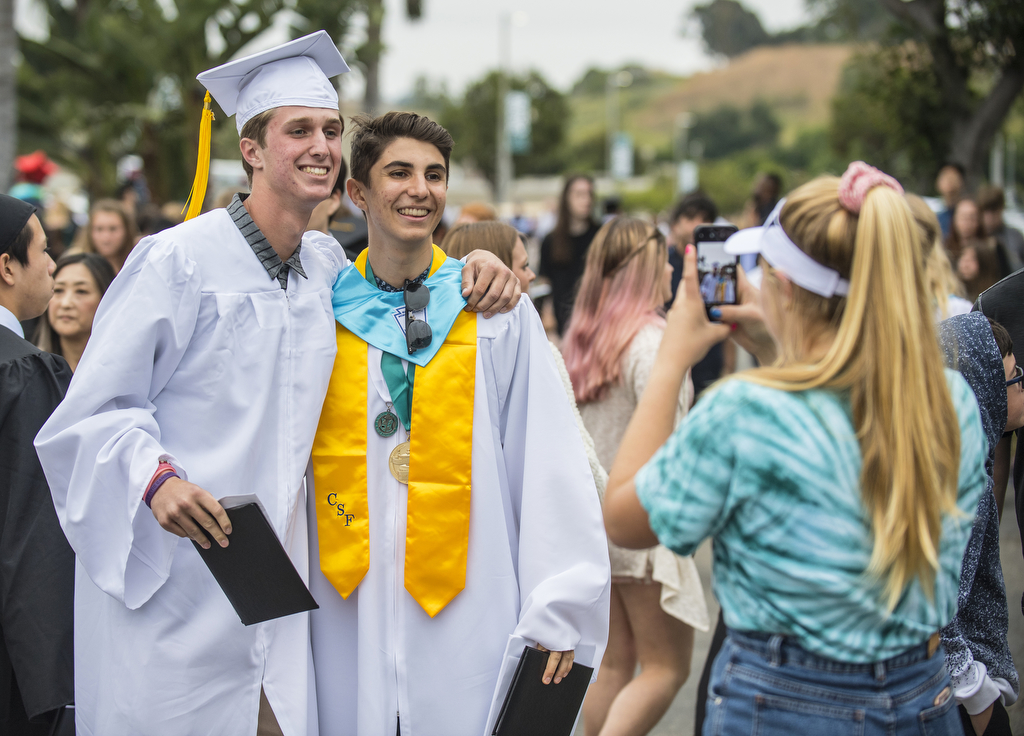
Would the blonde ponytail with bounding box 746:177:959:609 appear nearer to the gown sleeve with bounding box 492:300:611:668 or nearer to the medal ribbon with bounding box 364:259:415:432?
the gown sleeve with bounding box 492:300:611:668

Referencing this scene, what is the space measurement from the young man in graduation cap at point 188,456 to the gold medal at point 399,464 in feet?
0.74

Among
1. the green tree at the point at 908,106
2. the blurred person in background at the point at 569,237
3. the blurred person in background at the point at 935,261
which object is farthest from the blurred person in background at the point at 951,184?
the blurred person in background at the point at 935,261

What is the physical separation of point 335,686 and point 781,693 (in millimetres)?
1296

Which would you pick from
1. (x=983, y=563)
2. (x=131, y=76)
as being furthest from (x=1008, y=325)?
(x=131, y=76)

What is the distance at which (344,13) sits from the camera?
1731 cm

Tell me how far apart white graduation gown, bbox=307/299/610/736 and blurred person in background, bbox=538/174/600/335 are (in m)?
4.86

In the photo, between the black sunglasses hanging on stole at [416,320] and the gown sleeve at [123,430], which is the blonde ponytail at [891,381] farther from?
the gown sleeve at [123,430]

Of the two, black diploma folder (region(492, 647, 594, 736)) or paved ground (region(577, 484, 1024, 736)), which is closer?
black diploma folder (region(492, 647, 594, 736))

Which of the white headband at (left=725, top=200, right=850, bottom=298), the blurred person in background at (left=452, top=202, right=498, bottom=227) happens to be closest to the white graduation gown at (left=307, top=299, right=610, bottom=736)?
the white headband at (left=725, top=200, right=850, bottom=298)

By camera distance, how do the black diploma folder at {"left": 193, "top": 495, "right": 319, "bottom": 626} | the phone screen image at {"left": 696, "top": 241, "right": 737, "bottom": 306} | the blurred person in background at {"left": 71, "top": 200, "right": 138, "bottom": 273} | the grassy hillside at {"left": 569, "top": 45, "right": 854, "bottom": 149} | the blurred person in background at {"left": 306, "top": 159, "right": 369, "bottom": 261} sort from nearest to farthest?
the phone screen image at {"left": 696, "top": 241, "right": 737, "bottom": 306}
the black diploma folder at {"left": 193, "top": 495, "right": 319, "bottom": 626}
the blurred person in background at {"left": 306, "top": 159, "right": 369, "bottom": 261}
the blurred person in background at {"left": 71, "top": 200, "right": 138, "bottom": 273}
the grassy hillside at {"left": 569, "top": 45, "right": 854, "bottom": 149}

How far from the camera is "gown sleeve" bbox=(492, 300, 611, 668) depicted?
2527 mm

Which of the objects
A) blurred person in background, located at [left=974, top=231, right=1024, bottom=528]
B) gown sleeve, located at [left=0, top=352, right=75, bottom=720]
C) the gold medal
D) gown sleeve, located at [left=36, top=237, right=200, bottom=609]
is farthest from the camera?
blurred person in background, located at [left=974, top=231, right=1024, bottom=528]

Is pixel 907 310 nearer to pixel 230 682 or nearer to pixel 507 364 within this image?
pixel 507 364

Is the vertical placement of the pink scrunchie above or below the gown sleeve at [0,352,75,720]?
above
